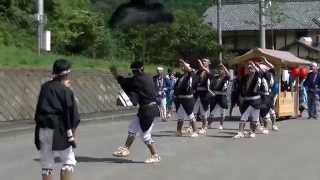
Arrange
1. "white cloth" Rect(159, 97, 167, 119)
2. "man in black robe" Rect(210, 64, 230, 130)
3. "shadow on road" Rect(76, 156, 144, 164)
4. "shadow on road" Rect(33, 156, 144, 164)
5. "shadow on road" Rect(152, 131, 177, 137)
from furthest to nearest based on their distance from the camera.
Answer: "white cloth" Rect(159, 97, 167, 119)
"man in black robe" Rect(210, 64, 230, 130)
"shadow on road" Rect(152, 131, 177, 137)
"shadow on road" Rect(76, 156, 144, 164)
"shadow on road" Rect(33, 156, 144, 164)

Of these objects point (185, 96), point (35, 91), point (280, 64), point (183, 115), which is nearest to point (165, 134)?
point (183, 115)

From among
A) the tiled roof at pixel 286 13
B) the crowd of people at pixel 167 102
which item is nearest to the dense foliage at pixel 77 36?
the crowd of people at pixel 167 102

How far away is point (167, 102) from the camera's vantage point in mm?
23109

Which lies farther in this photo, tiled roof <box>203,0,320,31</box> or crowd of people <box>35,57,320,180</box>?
tiled roof <box>203,0,320,31</box>

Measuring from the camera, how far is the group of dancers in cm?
782

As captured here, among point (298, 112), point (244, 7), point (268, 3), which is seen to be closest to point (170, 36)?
point (268, 3)

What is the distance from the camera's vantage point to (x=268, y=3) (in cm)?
3944

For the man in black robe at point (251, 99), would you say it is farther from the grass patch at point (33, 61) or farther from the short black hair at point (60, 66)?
the grass patch at point (33, 61)

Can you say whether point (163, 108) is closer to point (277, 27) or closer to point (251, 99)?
point (251, 99)

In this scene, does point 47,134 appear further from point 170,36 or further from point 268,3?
point 268,3

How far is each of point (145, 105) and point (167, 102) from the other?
11.9m

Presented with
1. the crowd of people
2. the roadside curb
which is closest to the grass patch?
the roadside curb

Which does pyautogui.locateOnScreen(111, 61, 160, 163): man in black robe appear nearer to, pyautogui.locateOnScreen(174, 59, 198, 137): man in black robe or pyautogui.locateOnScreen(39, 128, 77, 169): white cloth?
pyautogui.locateOnScreen(39, 128, 77, 169): white cloth

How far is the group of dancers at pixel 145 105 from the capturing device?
7816 millimetres
